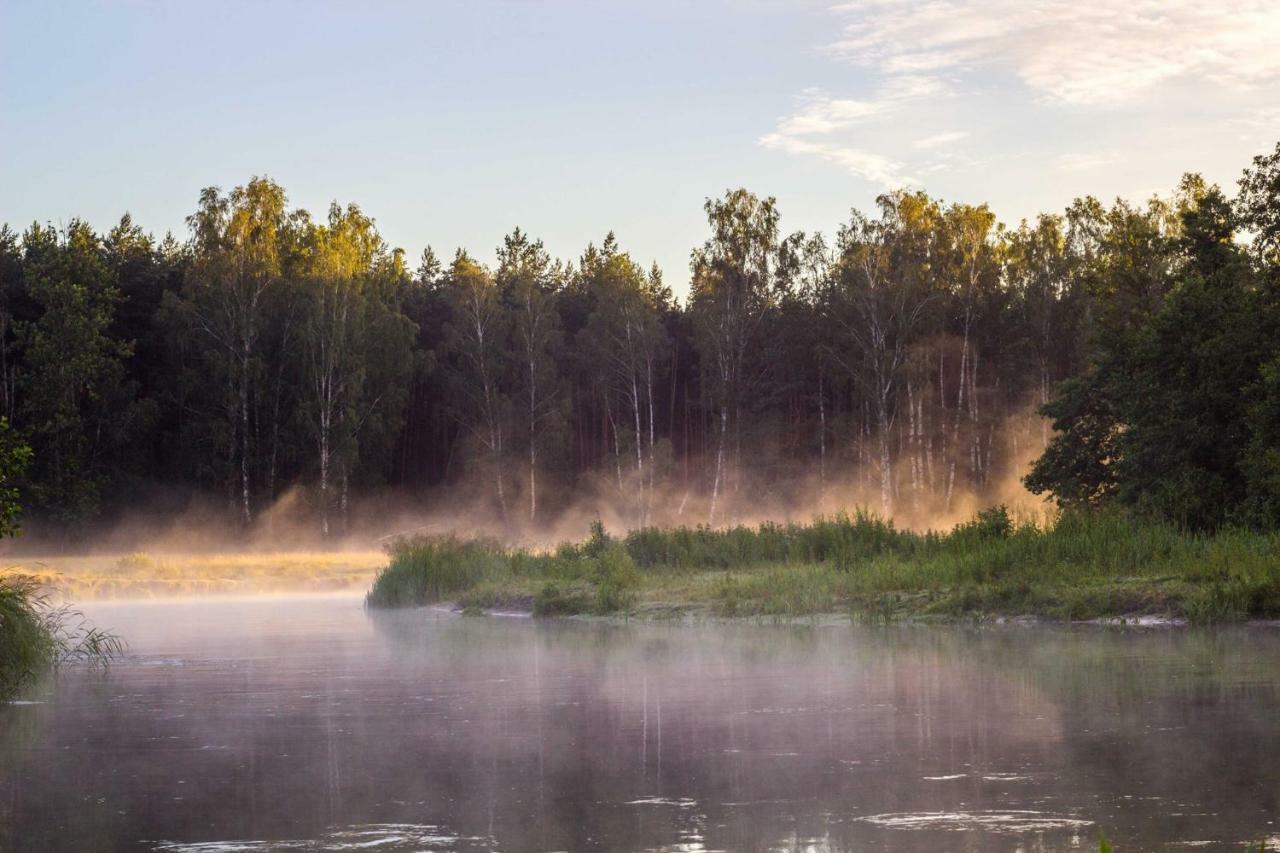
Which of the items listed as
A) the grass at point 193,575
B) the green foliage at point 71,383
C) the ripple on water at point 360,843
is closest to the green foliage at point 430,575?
the grass at point 193,575

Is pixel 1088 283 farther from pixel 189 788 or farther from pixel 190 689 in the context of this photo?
pixel 189 788

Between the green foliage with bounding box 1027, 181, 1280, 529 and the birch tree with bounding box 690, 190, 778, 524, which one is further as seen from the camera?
the birch tree with bounding box 690, 190, 778, 524

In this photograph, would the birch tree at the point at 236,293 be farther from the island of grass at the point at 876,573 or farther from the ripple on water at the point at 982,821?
the ripple on water at the point at 982,821

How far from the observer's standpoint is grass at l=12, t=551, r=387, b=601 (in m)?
43.7

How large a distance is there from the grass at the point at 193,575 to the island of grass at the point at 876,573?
37.2ft

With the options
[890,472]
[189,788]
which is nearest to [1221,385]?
[189,788]

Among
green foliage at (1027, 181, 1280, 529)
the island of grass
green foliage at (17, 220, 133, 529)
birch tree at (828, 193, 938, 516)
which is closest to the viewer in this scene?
the island of grass

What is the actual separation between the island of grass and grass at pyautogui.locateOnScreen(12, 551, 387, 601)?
11337mm

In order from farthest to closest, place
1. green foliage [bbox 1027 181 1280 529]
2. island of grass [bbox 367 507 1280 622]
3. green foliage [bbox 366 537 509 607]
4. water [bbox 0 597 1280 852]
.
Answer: green foliage [bbox 366 537 509 607]
green foliage [bbox 1027 181 1280 529]
island of grass [bbox 367 507 1280 622]
water [bbox 0 597 1280 852]

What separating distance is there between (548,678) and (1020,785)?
27.5ft

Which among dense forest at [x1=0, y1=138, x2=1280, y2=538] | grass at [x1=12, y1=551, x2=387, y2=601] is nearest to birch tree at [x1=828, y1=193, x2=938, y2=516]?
dense forest at [x1=0, y1=138, x2=1280, y2=538]

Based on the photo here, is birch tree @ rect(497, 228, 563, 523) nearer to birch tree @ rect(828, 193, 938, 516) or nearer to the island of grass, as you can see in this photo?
birch tree @ rect(828, 193, 938, 516)

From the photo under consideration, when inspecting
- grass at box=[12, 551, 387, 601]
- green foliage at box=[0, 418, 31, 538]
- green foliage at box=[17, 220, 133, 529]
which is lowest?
grass at box=[12, 551, 387, 601]

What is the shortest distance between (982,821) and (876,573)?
1892cm
